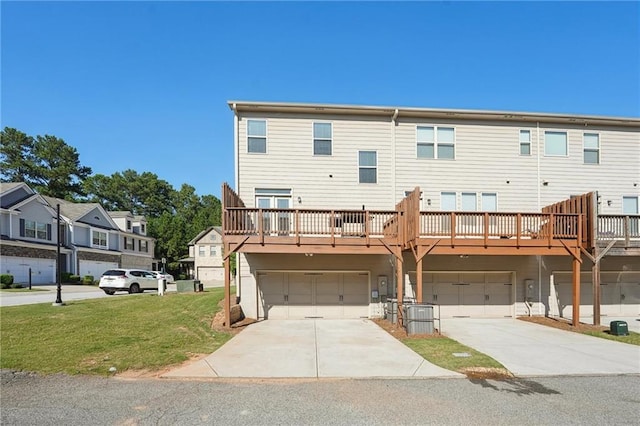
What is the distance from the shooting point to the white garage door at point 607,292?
1446 cm

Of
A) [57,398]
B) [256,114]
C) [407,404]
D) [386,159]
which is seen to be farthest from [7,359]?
[386,159]

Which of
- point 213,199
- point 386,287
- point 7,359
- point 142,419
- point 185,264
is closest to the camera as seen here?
point 142,419

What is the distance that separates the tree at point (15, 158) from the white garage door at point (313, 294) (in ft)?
192

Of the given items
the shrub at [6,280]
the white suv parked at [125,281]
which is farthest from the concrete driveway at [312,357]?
the shrub at [6,280]

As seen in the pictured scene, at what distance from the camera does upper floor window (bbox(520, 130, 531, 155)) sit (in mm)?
14906

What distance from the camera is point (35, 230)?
1141 inches

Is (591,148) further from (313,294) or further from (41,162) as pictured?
(41,162)

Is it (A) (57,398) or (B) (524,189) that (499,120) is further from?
(A) (57,398)

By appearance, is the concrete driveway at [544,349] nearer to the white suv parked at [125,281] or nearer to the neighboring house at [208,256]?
the white suv parked at [125,281]

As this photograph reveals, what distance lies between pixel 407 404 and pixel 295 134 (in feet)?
36.3

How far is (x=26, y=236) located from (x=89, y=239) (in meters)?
6.92

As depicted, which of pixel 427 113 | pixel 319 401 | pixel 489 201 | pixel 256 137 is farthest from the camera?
pixel 489 201

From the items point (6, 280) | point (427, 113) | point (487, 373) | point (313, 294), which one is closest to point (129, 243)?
point (6, 280)

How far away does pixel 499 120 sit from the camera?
1489 cm
